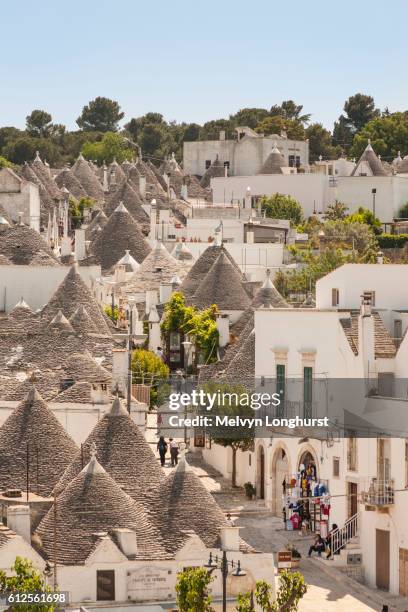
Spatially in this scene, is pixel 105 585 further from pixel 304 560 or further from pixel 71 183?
pixel 71 183

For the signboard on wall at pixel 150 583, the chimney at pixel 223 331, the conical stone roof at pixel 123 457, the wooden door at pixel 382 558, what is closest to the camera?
the signboard on wall at pixel 150 583

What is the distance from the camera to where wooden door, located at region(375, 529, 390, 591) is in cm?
4444

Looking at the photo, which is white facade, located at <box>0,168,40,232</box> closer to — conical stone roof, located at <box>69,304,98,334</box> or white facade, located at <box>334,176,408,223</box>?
white facade, located at <box>334,176,408,223</box>

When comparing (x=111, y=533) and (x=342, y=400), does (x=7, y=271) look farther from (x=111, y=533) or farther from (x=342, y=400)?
(x=111, y=533)

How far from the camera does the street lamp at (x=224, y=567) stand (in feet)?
127

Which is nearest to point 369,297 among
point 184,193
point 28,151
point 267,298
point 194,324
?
point 267,298

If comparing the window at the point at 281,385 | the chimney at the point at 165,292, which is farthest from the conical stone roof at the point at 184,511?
the chimney at the point at 165,292

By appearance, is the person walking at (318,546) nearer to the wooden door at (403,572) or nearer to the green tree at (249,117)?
the wooden door at (403,572)

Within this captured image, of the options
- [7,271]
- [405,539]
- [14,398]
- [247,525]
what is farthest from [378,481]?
[7,271]

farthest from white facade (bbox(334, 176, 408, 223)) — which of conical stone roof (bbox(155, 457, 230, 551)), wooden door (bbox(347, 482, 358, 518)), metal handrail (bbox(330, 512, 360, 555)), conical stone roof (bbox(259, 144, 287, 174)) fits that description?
conical stone roof (bbox(155, 457, 230, 551))

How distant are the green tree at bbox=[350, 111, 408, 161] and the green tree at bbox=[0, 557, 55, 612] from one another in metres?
94.1

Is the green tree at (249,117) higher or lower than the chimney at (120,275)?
higher

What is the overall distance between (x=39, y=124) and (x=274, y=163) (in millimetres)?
66795

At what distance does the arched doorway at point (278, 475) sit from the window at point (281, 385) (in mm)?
965
